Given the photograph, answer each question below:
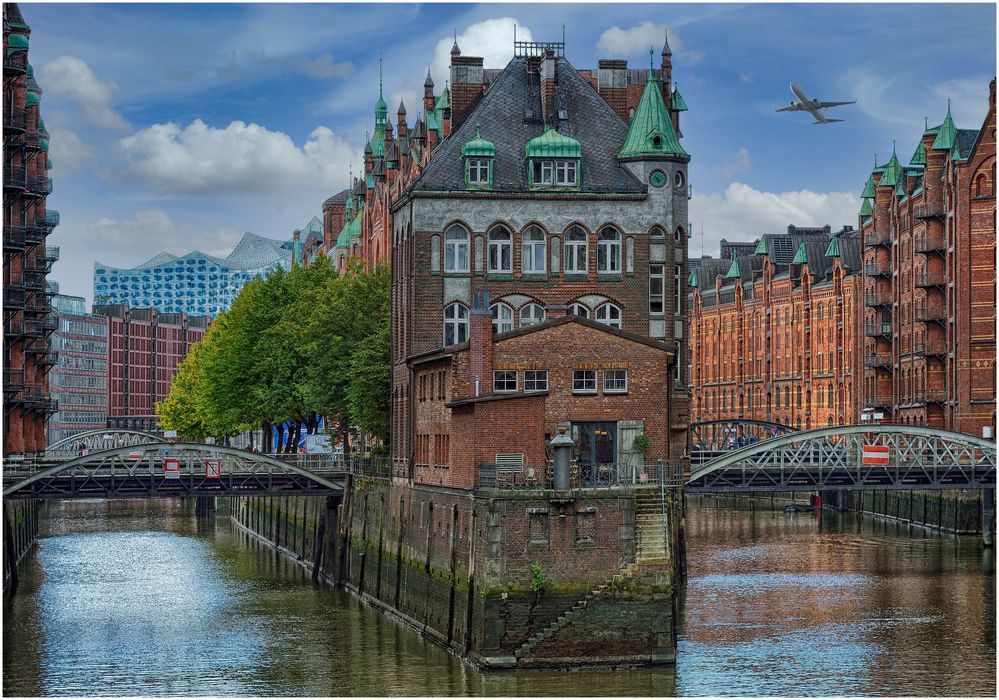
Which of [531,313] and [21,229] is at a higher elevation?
[21,229]

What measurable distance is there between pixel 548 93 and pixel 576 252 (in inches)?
297

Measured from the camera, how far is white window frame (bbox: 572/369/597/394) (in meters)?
64.9

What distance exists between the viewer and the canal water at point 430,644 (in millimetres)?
57469

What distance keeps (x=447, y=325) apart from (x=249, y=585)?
58.1 ft

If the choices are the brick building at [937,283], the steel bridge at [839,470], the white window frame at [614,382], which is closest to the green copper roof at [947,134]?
the brick building at [937,283]

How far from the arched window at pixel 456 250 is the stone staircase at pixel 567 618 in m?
24.1

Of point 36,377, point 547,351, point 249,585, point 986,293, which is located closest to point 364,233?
point 36,377

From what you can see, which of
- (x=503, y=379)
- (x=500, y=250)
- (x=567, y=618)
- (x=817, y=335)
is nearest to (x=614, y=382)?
(x=503, y=379)

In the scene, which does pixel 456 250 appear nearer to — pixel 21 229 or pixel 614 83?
pixel 614 83

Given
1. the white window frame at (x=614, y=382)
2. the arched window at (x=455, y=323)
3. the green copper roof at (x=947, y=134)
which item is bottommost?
the white window frame at (x=614, y=382)

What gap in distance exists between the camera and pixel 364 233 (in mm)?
151375

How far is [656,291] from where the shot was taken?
264 feet

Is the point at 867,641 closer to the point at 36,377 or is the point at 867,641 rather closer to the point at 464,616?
the point at 464,616

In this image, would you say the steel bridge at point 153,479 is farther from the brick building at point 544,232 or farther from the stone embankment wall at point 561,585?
the stone embankment wall at point 561,585
